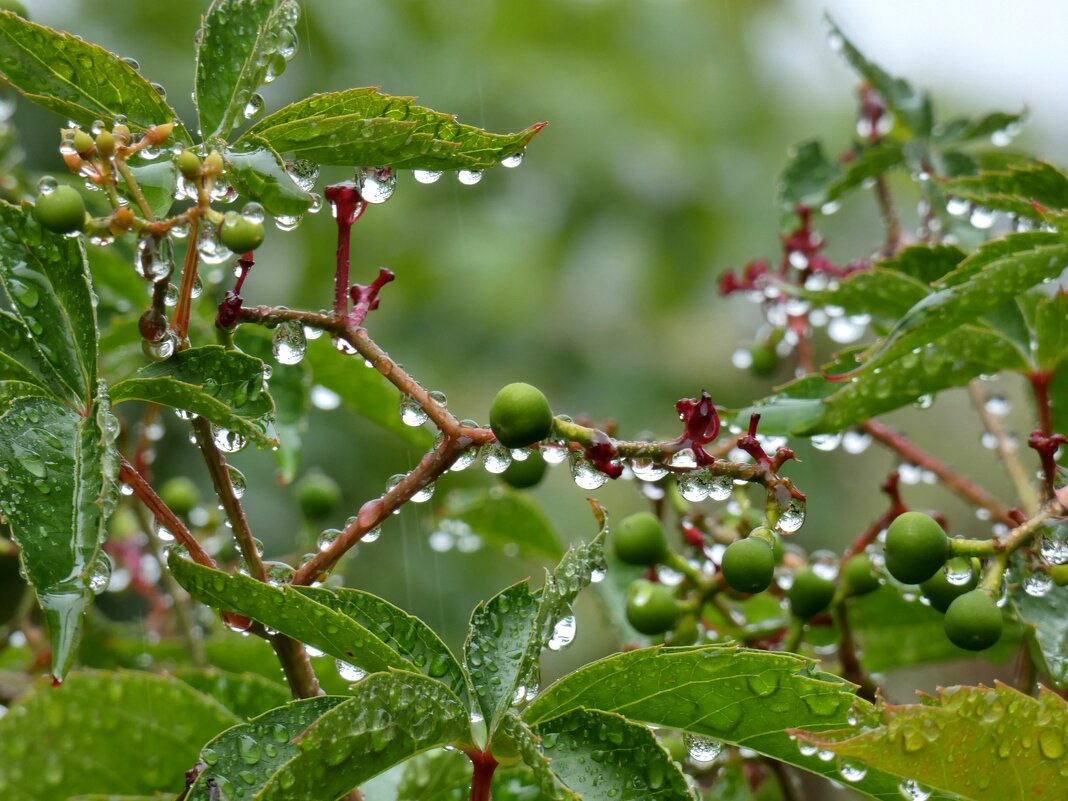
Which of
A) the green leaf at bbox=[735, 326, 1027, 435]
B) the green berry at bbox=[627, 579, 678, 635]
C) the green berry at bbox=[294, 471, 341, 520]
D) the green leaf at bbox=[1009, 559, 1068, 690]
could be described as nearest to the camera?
the green leaf at bbox=[1009, 559, 1068, 690]

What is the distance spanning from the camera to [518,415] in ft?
3.09

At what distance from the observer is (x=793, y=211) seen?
5.75 ft

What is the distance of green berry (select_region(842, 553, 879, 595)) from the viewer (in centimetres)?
129

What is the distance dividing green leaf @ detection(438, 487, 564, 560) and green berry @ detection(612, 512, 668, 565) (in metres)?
0.32

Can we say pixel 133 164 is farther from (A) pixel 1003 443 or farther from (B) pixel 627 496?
(B) pixel 627 496

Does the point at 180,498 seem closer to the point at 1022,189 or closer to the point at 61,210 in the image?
the point at 61,210

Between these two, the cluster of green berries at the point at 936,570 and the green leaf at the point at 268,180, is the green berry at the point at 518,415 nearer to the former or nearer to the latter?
the green leaf at the point at 268,180

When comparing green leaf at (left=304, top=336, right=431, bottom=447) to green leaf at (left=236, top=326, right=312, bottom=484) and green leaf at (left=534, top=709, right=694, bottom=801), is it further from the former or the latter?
green leaf at (left=534, top=709, right=694, bottom=801)

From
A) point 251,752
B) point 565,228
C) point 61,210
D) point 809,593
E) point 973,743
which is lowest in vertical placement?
point 973,743

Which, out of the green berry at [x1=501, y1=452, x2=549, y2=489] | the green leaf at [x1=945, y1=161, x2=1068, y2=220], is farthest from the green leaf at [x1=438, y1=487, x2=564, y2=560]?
the green leaf at [x1=945, y1=161, x2=1068, y2=220]

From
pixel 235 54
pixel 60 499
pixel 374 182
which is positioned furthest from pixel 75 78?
pixel 60 499

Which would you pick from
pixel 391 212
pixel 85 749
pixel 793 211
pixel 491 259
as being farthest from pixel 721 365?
pixel 85 749

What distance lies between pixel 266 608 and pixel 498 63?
16.0 feet

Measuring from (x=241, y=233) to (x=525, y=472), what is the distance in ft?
1.94
